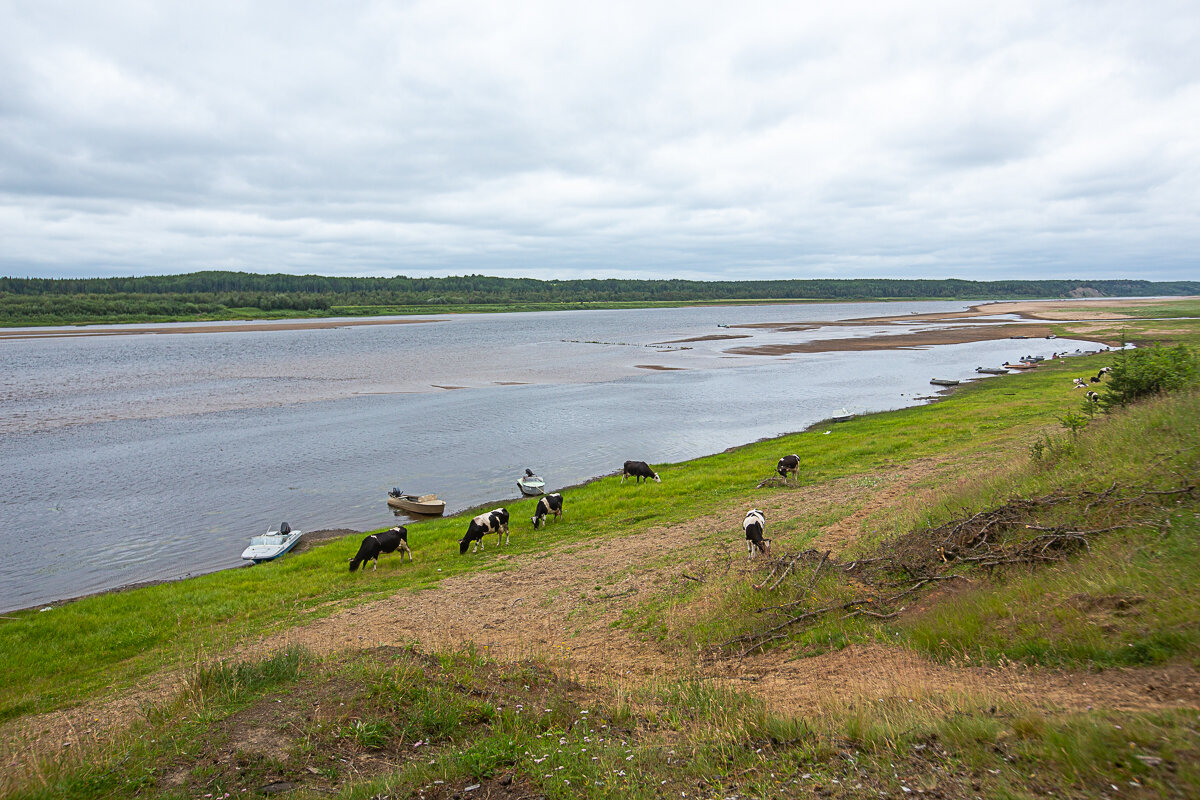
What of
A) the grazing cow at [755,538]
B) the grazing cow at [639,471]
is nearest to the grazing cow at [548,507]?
the grazing cow at [639,471]

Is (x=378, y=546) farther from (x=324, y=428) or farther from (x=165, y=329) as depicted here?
(x=165, y=329)

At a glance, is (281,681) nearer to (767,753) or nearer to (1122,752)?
(767,753)

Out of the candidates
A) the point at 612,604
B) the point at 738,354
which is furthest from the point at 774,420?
the point at 738,354

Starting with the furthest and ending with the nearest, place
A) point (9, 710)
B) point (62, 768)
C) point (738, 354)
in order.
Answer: point (738, 354) → point (9, 710) → point (62, 768)

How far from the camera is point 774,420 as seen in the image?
4353cm

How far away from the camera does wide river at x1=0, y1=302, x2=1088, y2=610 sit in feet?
85.8

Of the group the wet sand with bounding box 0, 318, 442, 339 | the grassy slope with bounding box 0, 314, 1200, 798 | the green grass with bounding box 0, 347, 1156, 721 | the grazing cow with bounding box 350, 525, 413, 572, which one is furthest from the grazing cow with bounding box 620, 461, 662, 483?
the wet sand with bounding box 0, 318, 442, 339

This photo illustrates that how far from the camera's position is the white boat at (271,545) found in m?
22.2

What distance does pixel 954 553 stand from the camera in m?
10.7

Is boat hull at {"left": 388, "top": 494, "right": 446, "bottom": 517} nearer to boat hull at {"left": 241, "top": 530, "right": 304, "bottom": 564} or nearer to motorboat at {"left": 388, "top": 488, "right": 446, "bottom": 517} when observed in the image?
motorboat at {"left": 388, "top": 488, "right": 446, "bottom": 517}

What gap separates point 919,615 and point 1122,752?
427 cm

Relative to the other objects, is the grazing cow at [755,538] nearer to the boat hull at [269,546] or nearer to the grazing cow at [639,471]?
the grazing cow at [639,471]

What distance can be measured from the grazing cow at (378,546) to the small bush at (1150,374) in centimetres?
2161

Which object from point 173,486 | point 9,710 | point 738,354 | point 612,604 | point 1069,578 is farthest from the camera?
point 738,354
